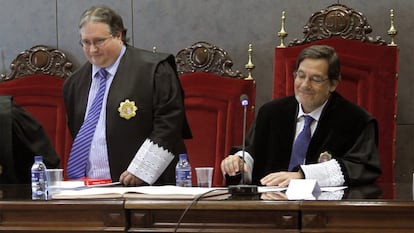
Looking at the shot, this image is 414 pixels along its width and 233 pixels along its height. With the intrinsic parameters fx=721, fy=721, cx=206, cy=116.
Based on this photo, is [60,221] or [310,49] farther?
[310,49]

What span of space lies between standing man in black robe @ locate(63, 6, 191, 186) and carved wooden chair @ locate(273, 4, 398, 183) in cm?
83

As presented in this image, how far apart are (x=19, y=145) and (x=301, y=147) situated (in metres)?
1.19

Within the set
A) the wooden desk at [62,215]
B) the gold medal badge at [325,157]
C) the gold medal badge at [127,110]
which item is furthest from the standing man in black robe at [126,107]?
the wooden desk at [62,215]

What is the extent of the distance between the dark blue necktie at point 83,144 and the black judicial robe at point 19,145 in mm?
75

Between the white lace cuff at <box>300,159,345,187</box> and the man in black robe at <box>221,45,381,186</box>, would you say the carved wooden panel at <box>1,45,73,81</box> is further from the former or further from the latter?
the white lace cuff at <box>300,159,345,187</box>

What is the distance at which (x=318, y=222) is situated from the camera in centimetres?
197

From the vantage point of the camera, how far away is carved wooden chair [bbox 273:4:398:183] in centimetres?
363

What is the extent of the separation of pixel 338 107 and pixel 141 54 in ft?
2.98

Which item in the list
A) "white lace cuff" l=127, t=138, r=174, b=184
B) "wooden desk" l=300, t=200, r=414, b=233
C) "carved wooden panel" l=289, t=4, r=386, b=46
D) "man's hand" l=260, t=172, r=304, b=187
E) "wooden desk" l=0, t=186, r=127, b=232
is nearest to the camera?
"wooden desk" l=300, t=200, r=414, b=233

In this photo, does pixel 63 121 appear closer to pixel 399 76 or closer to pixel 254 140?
pixel 254 140

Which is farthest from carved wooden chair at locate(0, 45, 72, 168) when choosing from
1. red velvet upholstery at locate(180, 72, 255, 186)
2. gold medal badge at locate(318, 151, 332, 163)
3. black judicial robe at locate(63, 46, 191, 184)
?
gold medal badge at locate(318, 151, 332, 163)

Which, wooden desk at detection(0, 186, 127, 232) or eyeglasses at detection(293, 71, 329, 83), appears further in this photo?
eyeglasses at detection(293, 71, 329, 83)

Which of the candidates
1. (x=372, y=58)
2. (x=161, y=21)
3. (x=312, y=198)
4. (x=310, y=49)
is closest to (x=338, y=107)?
(x=310, y=49)

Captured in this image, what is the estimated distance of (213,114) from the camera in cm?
393
